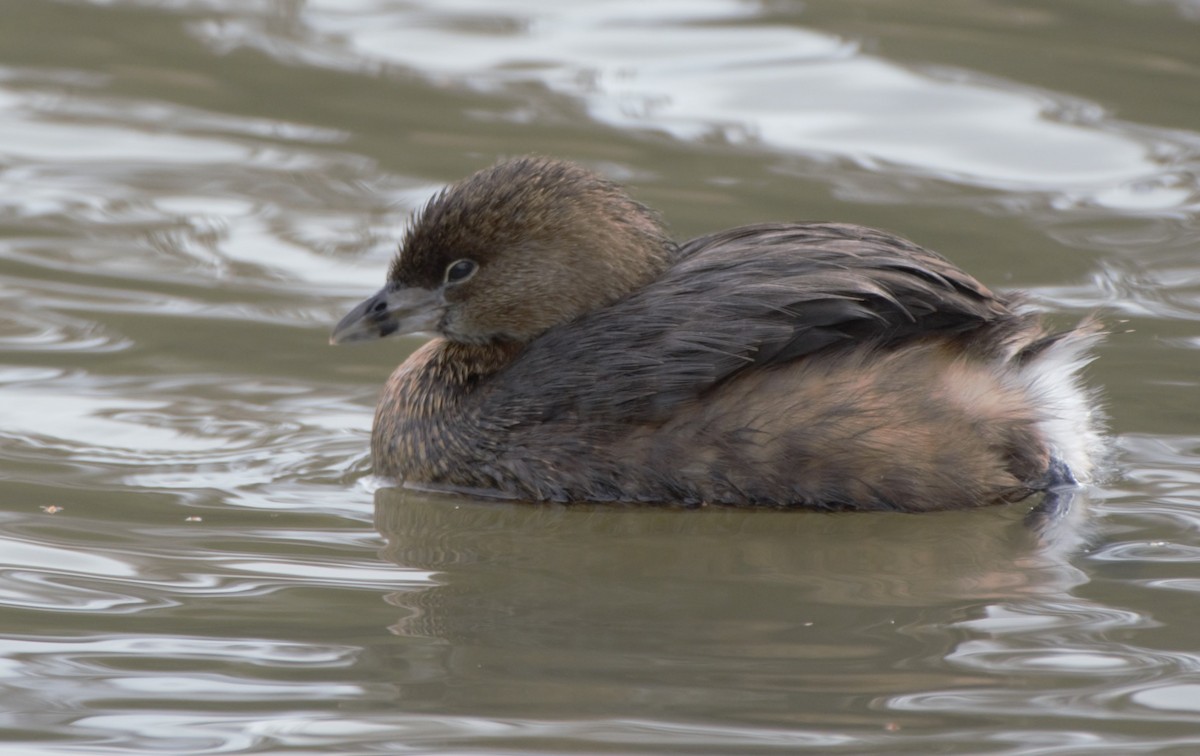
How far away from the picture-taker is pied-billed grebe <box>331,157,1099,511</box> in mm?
5367

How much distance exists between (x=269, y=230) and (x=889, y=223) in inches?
99.4

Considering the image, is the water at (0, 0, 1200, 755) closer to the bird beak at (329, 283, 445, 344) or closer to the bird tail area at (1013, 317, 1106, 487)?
the bird tail area at (1013, 317, 1106, 487)

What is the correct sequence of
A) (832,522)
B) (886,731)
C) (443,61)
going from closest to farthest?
(886,731), (832,522), (443,61)

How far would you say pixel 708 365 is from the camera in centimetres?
537

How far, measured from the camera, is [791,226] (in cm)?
580

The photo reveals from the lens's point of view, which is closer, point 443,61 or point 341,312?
point 341,312

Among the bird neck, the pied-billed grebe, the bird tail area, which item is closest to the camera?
the pied-billed grebe

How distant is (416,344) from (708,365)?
2.16m

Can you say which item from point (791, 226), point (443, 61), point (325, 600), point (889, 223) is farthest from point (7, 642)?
point (443, 61)

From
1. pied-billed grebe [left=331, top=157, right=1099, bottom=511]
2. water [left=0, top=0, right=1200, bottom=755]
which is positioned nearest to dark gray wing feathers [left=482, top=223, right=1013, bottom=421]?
pied-billed grebe [left=331, top=157, right=1099, bottom=511]

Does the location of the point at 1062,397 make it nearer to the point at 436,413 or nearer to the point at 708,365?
the point at 708,365

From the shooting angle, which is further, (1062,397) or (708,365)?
(1062,397)

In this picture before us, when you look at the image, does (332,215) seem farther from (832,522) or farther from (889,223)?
(832,522)

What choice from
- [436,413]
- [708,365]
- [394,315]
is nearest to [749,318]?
[708,365]
